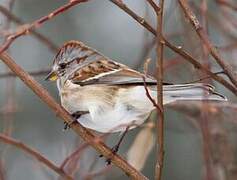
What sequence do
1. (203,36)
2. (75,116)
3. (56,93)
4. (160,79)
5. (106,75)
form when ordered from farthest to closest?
(56,93) → (106,75) → (75,116) → (203,36) → (160,79)

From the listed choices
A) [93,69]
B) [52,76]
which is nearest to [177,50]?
[93,69]

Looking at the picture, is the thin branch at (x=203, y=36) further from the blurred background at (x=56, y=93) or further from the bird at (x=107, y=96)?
the blurred background at (x=56, y=93)

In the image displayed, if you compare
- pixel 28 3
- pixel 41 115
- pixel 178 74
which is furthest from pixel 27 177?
pixel 178 74

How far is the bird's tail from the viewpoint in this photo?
2.21m

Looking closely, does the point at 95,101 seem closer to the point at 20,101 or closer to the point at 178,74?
the point at 178,74

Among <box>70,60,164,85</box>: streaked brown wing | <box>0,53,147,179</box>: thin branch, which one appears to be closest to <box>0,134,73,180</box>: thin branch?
<box>0,53,147,179</box>: thin branch

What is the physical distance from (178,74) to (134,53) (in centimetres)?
296

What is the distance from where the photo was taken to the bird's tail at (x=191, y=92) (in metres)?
2.21

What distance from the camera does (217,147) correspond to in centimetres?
329

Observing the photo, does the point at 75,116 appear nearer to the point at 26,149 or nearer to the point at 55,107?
the point at 55,107

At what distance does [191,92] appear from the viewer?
7.57 feet

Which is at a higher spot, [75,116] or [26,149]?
[75,116]

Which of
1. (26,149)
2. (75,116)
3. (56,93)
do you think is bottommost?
(26,149)

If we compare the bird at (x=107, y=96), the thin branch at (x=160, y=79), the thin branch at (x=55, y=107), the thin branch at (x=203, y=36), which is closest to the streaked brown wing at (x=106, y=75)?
the bird at (x=107, y=96)
